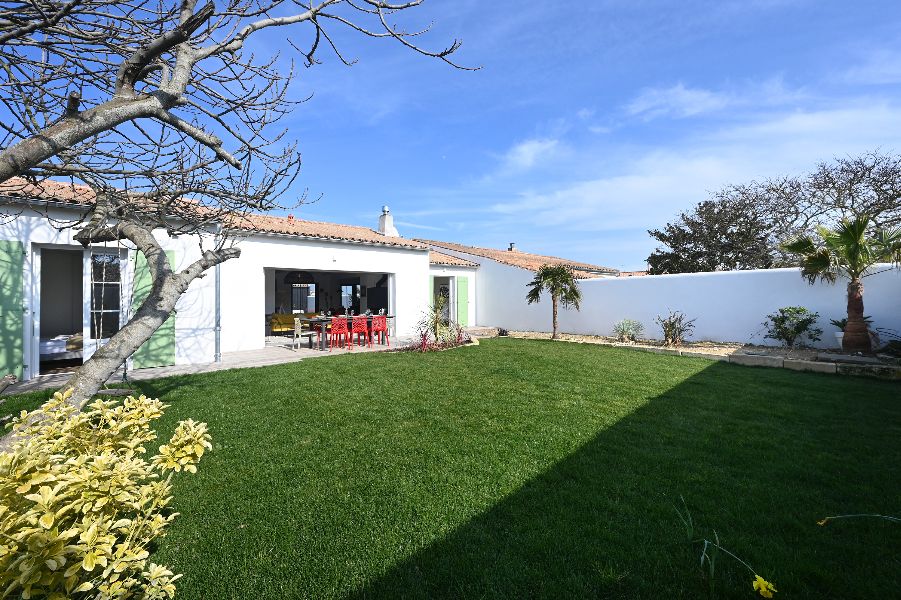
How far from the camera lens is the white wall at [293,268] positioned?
1323 centimetres

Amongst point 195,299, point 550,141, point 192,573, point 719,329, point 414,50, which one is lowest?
point 192,573

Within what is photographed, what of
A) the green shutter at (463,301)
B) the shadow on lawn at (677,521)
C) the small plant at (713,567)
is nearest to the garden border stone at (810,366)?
the shadow on lawn at (677,521)

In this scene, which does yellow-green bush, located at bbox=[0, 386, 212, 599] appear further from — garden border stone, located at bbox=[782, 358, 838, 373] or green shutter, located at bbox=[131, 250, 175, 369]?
garden border stone, located at bbox=[782, 358, 838, 373]

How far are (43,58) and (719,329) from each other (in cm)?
1833

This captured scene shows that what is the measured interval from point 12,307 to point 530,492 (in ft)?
36.8

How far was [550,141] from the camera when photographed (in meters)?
14.7

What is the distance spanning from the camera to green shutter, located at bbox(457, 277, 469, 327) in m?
22.0

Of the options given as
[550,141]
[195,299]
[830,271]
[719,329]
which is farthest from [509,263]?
[195,299]

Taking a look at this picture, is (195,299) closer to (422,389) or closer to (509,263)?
(422,389)

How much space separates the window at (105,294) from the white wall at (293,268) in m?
2.90

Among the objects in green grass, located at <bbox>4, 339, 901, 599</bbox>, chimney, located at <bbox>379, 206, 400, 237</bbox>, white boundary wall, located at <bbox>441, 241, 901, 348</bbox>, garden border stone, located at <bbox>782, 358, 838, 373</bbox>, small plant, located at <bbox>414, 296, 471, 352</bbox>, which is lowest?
green grass, located at <bbox>4, 339, 901, 599</bbox>

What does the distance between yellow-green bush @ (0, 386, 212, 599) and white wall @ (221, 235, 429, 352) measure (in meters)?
11.2

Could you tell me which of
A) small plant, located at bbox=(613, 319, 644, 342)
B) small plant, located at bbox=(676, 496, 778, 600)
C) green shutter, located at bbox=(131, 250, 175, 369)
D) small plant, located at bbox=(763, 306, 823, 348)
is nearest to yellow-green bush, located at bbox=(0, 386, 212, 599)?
small plant, located at bbox=(676, 496, 778, 600)

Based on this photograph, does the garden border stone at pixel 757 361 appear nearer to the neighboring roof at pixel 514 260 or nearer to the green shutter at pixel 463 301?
the neighboring roof at pixel 514 260
